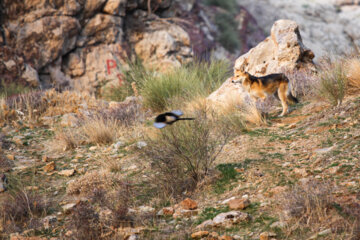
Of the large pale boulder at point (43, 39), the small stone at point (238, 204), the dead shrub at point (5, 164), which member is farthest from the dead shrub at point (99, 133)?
the large pale boulder at point (43, 39)

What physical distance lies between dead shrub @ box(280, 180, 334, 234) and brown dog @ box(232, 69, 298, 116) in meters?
3.63

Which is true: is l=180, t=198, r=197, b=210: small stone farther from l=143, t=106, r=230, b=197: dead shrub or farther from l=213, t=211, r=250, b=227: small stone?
l=213, t=211, r=250, b=227: small stone

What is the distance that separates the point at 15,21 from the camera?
1203 cm

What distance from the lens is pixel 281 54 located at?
8.69 metres

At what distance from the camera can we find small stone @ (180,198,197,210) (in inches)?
142

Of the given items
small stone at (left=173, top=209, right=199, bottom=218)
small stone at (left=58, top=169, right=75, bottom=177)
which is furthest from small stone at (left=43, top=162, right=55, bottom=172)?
small stone at (left=173, top=209, right=199, bottom=218)

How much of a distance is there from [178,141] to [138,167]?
0.99 m

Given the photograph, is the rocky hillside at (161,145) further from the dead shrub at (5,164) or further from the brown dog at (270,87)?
the brown dog at (270,87)

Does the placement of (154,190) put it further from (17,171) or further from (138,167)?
(17,171)

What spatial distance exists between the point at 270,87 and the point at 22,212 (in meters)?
4.53

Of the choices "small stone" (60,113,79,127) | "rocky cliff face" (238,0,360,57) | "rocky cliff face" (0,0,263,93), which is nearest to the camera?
"small stone" (60,113,79,127)

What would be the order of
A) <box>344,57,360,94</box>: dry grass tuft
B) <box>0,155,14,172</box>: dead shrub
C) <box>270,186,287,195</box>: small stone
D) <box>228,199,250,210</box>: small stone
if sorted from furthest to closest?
<box>344,57,360,94</box>: dry grass tuft
<box>0,155,14,172</box>: dead shrub
<box>270,186,287,195</box>: small stone
<box>228,199,250,210</box>: small stone

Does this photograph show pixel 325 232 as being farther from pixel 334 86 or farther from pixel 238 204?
pixel 334 86

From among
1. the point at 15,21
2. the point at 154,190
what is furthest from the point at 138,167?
the point at 15,21
